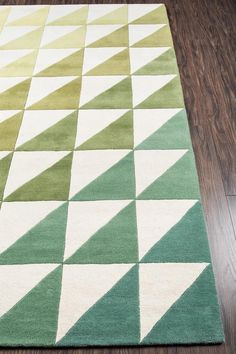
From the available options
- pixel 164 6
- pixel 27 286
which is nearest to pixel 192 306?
pixel 27 286

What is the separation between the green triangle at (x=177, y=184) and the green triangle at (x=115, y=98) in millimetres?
481

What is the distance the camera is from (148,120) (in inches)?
72.2

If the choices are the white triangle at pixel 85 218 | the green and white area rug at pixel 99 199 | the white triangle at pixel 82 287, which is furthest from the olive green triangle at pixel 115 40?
the white triangle at pixel 82 287

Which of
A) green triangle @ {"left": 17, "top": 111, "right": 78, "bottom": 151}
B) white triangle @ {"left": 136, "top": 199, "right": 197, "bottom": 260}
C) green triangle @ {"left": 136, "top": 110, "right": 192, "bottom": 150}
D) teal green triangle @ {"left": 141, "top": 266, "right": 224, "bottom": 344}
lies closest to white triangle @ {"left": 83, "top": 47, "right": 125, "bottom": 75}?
green triangle @ {"left": 17, "top": 111, "right": 78, "bottom": 151}

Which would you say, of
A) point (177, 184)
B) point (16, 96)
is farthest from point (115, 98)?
point (177, 184)

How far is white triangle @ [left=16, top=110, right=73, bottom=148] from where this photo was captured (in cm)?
178

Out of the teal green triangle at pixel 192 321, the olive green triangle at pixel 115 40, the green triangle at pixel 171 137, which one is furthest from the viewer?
the olive green triangle at pixel 115 40

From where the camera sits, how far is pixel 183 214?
57.4 inches

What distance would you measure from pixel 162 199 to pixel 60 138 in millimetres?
584

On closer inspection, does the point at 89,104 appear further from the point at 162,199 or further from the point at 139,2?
the point at 139,2

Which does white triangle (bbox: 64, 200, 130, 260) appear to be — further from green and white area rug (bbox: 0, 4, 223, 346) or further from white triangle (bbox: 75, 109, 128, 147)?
white triangle (bbox: 75, 109, 128, 147)

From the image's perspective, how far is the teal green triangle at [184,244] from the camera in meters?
1.33

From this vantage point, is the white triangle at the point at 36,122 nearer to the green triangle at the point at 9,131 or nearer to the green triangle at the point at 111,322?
the green triangle at the point at 9,131

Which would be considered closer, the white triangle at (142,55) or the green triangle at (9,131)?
the green triangle at (9,131)
